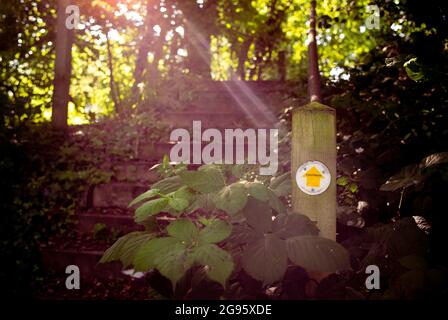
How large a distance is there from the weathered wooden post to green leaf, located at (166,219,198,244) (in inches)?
23.5

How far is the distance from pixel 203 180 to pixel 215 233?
27 cm

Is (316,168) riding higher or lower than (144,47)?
lower

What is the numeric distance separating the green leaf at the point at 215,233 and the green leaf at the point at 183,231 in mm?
34

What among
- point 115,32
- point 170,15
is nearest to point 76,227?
point 115,32

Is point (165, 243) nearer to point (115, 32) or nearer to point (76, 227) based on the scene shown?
point (76, 227)

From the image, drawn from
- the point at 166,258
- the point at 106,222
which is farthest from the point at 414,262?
the point at 106,222

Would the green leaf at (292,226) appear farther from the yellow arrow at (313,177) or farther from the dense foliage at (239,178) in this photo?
the yellow arrow at (313,177)

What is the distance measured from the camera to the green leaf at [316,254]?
1410 millimetres

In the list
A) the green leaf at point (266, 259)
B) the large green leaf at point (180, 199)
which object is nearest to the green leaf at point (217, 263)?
the green leaf at point (266, 259)

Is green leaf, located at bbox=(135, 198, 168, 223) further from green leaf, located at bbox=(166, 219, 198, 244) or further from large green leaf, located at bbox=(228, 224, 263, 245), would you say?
large green leaf, located at bbox=(228, 224, 263, 245)

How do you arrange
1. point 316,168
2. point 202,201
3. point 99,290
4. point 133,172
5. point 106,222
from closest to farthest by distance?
point 202,201
point 316,168
point 99,290
point 106,222
point 133,172

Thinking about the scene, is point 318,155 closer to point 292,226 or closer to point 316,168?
point 316,168

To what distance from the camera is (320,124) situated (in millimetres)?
1854

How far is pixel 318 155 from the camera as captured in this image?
1844mm
